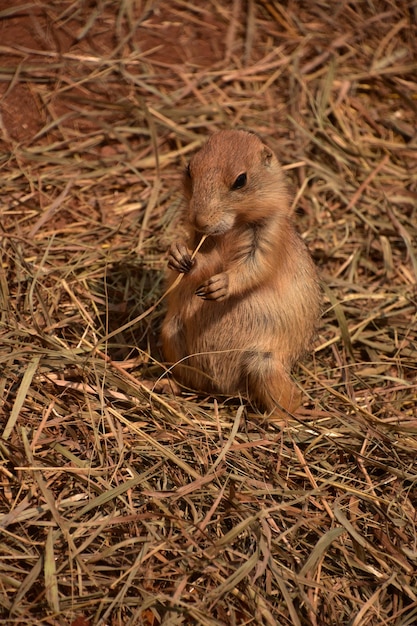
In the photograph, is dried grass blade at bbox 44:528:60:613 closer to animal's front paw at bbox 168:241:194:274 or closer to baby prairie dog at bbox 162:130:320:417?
baby prairie dog at bbox 162:130:320:417

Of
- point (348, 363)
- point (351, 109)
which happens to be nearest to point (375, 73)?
point (351, 109)

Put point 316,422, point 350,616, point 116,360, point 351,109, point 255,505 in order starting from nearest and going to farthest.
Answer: point 350,616, point 255,505, point 316,422, point 116,360, point 351,109

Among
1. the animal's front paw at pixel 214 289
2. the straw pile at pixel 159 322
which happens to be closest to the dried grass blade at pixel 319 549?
the straw pile at pixel 159 322

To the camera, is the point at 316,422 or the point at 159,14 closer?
the point at 316,422

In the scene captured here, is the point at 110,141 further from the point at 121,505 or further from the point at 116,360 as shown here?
the point at 121,505

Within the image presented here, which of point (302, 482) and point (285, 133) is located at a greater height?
point (285, 133)

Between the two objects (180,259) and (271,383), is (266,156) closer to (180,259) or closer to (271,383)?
(180,259)

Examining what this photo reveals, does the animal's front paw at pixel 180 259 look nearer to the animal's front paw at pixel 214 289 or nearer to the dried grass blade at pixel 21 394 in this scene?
the animal's front paw at pixel 214 289
